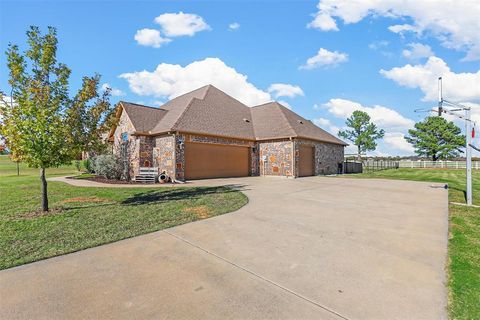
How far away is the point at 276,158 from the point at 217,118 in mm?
5764

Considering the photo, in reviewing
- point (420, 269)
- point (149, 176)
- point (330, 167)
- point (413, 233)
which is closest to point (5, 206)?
point (149, 176)

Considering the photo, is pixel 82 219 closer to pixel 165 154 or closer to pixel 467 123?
pixel 165 154

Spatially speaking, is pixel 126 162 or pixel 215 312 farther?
pixel 126 162

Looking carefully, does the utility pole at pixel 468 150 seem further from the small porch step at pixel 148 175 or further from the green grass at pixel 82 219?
the small porch step at pixel 148 175

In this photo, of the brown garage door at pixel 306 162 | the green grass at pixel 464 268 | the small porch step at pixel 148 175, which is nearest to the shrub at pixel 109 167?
the small porch step at pixel 148 175

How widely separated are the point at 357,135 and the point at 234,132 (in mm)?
31351

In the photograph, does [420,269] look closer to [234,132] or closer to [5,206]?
[5,206]

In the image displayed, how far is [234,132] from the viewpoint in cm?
1844

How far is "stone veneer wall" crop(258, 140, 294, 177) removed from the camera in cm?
1794

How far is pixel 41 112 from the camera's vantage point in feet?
21.0

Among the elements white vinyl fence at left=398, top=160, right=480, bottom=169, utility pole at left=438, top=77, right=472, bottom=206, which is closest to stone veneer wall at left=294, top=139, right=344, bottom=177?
utility pole at left=438, top=77, right=472, bottom=206

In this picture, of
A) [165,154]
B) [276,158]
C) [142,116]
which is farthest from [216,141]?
[142,116]

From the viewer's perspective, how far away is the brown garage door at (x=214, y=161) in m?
15.9

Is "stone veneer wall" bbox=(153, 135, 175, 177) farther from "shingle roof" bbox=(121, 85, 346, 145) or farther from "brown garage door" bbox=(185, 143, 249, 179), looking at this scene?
"brown garage door" bbox=(185, 143, 249, 179)
